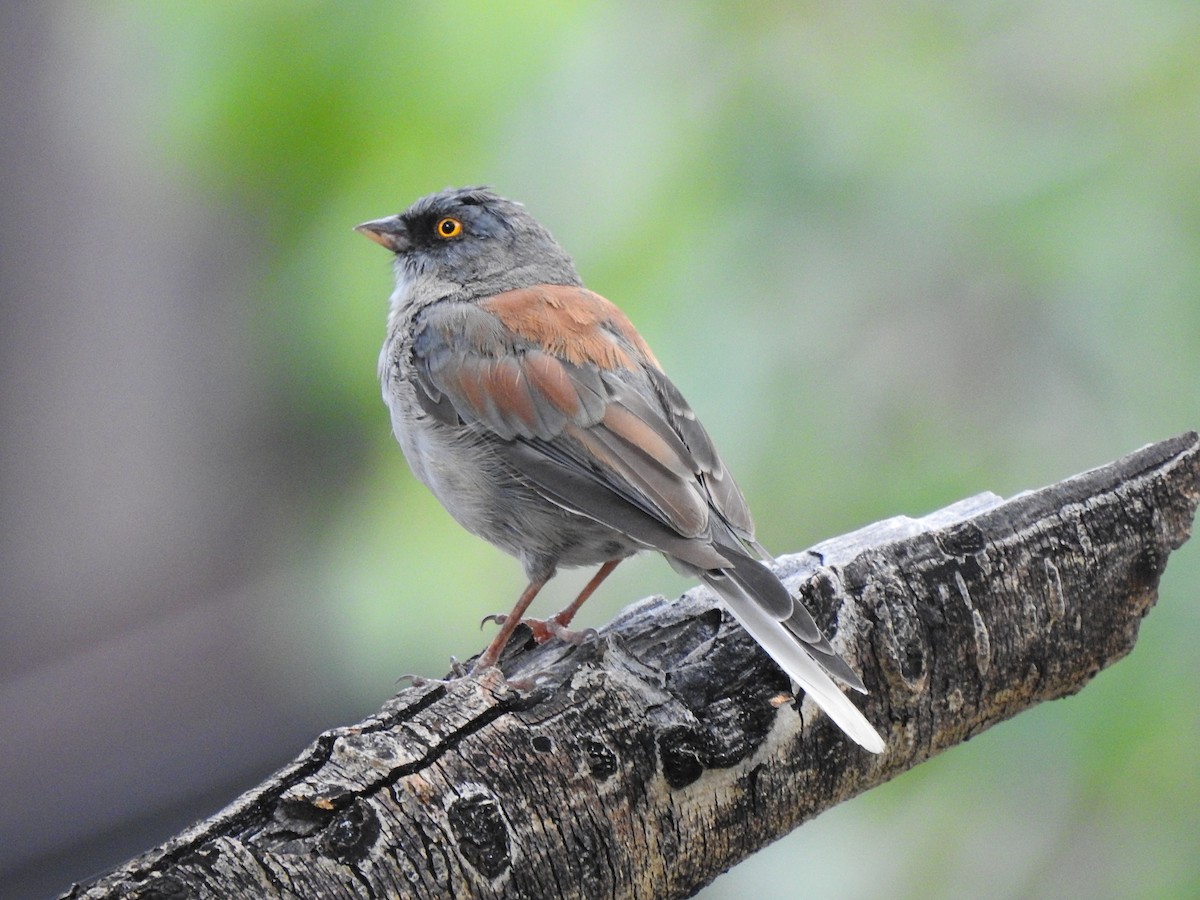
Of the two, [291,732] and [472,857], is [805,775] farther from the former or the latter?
[291,732]

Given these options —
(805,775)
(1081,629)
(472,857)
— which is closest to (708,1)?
(1081,629)

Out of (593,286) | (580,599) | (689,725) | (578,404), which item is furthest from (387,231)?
(689,725)

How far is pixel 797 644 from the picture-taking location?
171cm

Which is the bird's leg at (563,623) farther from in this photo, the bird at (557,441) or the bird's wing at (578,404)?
the bird's wing at (578,404)

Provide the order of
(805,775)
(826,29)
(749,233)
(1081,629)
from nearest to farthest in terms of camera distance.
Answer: (805,775) → (1081,629) → (749,233) → (826,29)

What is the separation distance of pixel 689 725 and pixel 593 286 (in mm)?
1508

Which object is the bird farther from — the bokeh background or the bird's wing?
the bokeh background

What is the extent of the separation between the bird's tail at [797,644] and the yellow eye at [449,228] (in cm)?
146

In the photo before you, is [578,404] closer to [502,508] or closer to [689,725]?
[502,508]

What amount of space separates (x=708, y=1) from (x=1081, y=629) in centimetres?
186

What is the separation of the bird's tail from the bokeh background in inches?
32.7

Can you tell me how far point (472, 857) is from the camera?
154 centimetres

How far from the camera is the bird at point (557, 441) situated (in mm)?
2094

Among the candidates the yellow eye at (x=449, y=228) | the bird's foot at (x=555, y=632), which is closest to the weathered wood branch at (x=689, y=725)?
the bird's foot at (x=555, y=632)
